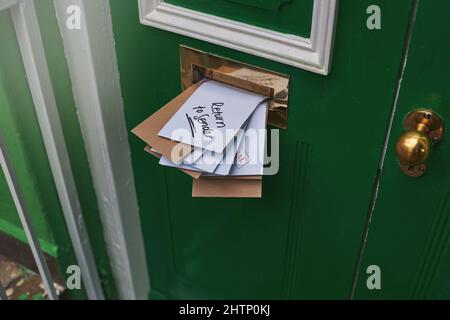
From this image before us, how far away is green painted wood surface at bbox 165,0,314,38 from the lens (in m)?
0.88

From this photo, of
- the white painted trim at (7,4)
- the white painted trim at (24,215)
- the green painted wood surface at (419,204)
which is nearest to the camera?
the green painted wood surface at (419,204)

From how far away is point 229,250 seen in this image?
132 centimetres

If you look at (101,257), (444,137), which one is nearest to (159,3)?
(444,137)

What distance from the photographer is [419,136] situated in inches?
33.9

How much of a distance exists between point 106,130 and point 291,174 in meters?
0.45

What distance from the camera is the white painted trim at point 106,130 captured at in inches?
42.3

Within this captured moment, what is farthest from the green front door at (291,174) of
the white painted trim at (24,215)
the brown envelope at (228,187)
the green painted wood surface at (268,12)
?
the white painted trim at (24,215)

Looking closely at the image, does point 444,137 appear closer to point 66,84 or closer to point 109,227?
point 66,84

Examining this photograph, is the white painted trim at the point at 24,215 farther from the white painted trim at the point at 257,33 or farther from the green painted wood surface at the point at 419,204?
the green painted wood surface at the point at 419,204

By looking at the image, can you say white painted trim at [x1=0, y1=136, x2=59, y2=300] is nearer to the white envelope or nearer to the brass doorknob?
the white envelope

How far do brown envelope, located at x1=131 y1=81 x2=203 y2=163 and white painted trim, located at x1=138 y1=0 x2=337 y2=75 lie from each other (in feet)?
0.41

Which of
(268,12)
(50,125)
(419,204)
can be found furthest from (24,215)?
(419,204)

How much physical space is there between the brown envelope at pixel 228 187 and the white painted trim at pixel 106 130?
33 centimetres

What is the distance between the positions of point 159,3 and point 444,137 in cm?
58
